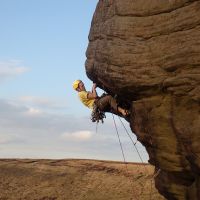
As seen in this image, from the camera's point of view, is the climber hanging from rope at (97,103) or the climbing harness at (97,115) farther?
the climbing harness at (97,115)

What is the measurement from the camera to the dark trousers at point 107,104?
19.4 meters

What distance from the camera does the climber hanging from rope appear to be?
63.5 ft

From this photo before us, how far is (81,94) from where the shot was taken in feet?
67.4

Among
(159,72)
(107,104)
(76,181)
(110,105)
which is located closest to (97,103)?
(107,104)

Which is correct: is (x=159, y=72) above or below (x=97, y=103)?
below

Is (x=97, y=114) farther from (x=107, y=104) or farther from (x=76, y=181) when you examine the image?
(x=76, y=181)

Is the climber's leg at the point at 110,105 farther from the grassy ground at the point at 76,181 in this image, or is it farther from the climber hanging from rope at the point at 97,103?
the grassy ground at the point at 76,181

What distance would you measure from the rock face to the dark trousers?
1243 mm

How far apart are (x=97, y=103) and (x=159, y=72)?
15.3 feet

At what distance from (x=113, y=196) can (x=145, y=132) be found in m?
17.9

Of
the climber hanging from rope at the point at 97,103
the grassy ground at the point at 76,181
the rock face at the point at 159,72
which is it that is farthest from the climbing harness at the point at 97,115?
the grassy ground at the point at 76,181

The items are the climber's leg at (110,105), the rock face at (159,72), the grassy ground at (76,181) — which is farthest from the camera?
the grassy ground at (76,181)

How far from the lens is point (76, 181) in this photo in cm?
3728

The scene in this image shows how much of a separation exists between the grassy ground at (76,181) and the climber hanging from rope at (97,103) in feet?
48.2
